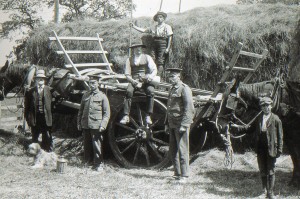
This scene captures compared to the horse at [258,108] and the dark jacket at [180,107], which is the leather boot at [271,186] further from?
the dark jacket at [180,107]

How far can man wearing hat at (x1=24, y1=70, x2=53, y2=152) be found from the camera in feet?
27.1

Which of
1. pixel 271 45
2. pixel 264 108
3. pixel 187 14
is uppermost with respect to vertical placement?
pixel 187 14

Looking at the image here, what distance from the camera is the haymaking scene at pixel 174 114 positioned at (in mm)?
6172

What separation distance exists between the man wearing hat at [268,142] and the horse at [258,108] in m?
0.30

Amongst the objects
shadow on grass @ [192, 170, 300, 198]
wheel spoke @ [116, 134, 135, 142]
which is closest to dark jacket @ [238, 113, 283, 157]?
shadow on grass @ [192, 170, 300, 198]

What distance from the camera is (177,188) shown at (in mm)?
6305

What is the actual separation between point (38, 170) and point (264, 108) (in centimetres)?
446

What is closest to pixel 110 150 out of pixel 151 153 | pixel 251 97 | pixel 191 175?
pixel 151 153

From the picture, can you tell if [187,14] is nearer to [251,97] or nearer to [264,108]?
[251,97]

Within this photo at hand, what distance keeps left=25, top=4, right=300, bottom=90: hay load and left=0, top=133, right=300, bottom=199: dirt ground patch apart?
183 centimetres

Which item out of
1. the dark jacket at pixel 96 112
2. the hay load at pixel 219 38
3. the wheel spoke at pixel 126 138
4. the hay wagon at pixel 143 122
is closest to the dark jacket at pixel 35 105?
the hay wagon at pixel 143 122

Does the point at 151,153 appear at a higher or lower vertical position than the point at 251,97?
lower

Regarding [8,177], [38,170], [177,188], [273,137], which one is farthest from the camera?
[38,170]

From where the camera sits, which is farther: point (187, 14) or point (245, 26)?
point (187, 14)
